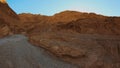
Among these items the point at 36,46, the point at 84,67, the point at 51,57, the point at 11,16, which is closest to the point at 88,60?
the point at 84,67

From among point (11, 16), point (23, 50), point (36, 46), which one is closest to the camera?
point (23, 50)

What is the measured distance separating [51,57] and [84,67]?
8.86ft

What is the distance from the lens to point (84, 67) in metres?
21.2

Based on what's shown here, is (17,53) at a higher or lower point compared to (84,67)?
higher

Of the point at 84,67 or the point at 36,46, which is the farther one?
the point at 36,46

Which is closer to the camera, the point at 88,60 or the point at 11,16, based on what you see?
the point at 88,60

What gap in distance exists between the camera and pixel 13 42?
22.4 meters

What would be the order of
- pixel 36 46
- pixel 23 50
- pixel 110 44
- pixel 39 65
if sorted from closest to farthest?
pixel 39 65, pixel 23 50, pixel 36 46, pixel 110 44

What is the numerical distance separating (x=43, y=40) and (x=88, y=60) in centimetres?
422

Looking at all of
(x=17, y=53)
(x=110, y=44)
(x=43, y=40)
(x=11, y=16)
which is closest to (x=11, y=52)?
(x=17, y=53)

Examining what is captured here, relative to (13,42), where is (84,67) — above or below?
below

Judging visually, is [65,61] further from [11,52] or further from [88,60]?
[11,52]

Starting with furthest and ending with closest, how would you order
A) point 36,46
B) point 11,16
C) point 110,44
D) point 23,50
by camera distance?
point 11,16 → point 110,44 → point 36,46 → point 23,50

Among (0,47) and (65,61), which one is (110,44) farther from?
(0,47)
